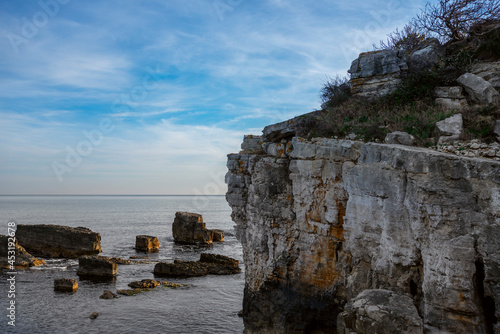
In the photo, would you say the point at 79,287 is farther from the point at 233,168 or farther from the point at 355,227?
the point at 355,227

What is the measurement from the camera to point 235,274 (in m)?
29.5

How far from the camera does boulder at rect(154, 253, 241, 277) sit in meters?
28.5

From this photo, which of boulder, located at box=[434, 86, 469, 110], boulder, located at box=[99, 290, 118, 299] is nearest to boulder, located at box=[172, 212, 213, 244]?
boulder, located at box=[99, 290, 118, 299]

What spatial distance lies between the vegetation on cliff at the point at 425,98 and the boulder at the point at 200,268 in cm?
1792

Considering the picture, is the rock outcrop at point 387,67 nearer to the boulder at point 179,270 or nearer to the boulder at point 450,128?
the boulder at point 450,128

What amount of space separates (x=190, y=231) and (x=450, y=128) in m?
40.5

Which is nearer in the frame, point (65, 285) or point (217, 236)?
point (65, 285)

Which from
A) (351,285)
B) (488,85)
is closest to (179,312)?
(351,285)

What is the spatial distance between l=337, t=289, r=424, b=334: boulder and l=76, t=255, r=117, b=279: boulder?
76.7 ft

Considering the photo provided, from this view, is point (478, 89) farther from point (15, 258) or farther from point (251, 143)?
point (15, 258)

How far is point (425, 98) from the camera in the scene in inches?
543

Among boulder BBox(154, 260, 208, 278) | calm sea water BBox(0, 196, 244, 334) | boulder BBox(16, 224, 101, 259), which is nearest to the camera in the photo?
calm sea water BBox(0, 196, 244, 334)

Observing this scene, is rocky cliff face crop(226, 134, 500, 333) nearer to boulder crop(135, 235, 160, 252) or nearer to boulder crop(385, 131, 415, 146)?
boulder crop(385, 131, 415, 146)

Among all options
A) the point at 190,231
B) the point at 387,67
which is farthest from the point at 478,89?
the point at 190,231
